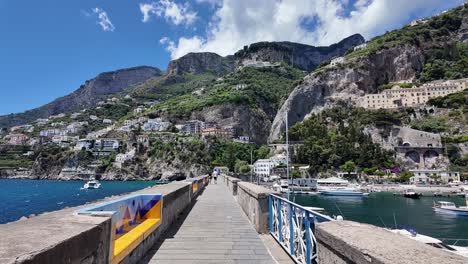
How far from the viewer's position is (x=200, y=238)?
269 inches

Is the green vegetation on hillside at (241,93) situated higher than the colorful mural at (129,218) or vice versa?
the green vegetation on hillside at (241,93)

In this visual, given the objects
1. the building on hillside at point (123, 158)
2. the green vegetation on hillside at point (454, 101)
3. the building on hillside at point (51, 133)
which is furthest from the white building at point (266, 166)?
the building on hillside at point (51, 133)

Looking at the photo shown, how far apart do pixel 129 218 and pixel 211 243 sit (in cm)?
186

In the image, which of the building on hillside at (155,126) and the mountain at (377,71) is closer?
the mountain at (377,71)

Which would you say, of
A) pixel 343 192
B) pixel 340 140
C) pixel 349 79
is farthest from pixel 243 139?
pixel 343 192

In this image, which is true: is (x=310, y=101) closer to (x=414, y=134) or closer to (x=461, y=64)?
(x=414, y=134)

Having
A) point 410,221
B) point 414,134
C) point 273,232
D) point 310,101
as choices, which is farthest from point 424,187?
point 273,232

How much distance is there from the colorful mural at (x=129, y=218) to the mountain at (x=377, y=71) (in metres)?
118

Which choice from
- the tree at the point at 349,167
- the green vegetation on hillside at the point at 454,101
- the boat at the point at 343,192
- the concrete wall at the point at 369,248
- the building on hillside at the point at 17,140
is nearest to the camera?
the concrete wall at the point at 369,248

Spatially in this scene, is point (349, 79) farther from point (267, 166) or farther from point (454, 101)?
point (267, 166)

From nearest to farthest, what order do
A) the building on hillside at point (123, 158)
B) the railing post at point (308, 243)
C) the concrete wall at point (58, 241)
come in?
the concrete wall at point (58, 241), the railing post at point (308, 243), the building on hillside at point (123, 158)

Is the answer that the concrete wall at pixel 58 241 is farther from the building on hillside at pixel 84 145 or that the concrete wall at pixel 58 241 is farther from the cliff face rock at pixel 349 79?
the building on hillside at pixel 84 145

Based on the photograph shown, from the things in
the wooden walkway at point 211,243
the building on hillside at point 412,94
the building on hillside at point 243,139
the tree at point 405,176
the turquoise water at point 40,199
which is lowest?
the turquoise water at point 40,199

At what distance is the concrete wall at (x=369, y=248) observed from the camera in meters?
1.80
